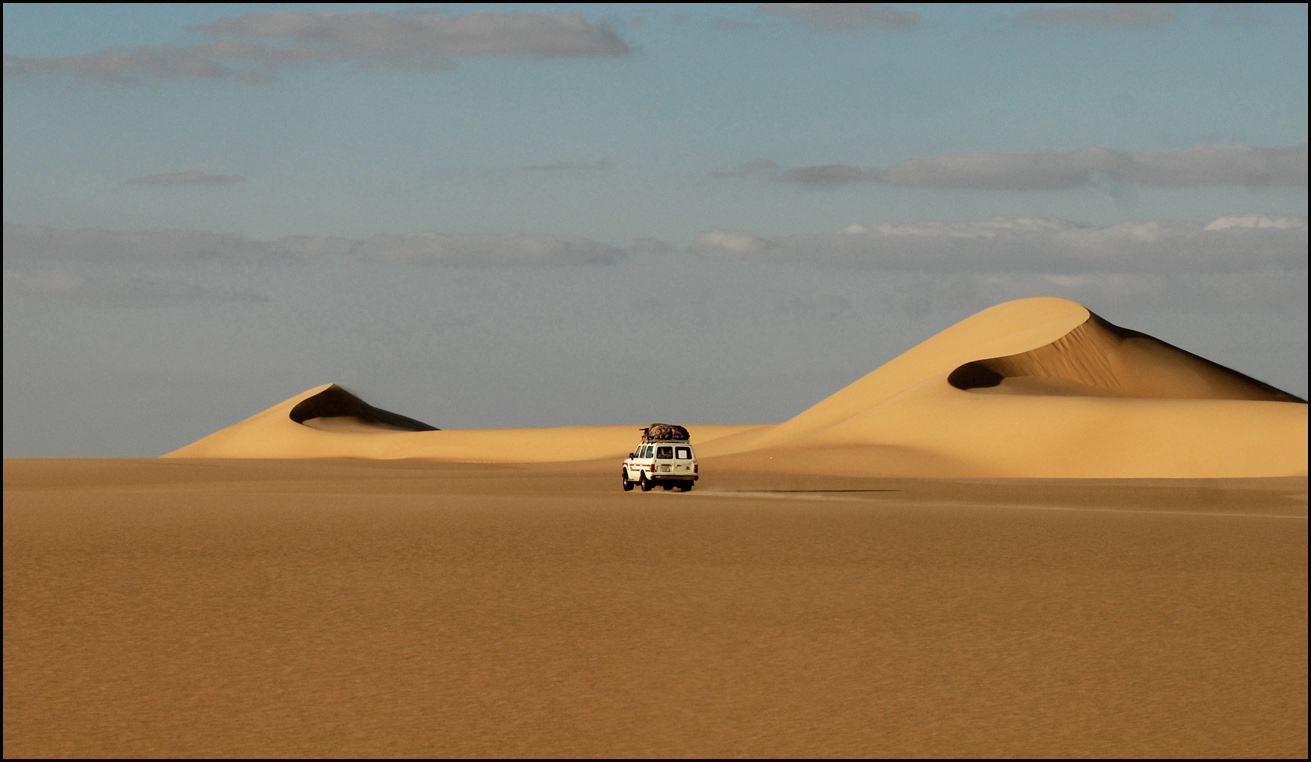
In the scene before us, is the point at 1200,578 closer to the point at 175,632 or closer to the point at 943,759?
the point at 943,759

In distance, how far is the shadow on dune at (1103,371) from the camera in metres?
95.6

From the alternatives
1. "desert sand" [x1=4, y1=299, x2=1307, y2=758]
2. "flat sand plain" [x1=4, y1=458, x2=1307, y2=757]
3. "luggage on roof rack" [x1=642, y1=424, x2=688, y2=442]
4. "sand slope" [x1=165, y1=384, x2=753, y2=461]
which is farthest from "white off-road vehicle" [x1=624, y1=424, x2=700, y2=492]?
"sand slope" [x1=165, y1=384, x2=753, y2=461]

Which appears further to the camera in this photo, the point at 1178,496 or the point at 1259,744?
the point at 1178,496

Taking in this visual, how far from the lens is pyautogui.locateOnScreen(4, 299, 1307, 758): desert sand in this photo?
32.6 feet

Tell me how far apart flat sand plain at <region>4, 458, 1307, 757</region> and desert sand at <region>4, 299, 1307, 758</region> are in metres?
0.05

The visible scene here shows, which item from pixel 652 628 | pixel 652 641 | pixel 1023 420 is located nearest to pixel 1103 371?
pixel 1023 420

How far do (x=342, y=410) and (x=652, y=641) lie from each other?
565ft

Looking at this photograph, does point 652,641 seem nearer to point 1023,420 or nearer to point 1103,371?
point 1023,420

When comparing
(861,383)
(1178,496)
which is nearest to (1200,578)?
(1178,496)

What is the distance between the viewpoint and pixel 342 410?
181000 mm

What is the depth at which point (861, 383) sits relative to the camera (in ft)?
377

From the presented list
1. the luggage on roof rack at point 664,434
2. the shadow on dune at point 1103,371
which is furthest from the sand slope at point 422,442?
the luggage on roof rack at point 664,434

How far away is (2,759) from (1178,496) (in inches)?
1695

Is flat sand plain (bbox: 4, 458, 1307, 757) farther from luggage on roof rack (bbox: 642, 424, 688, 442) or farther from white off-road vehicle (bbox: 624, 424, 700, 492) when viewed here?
luggage on roof rack (bbox: 642, 424, 688, 442)
